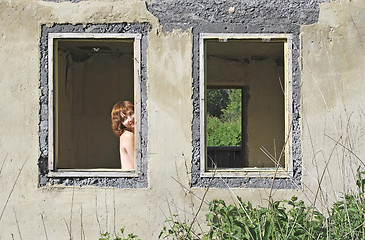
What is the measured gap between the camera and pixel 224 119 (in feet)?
114

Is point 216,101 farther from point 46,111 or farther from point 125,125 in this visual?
point 46,111

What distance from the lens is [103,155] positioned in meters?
10.9

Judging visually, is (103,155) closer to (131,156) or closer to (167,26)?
(131,156)

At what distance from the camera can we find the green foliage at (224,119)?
24625 mm

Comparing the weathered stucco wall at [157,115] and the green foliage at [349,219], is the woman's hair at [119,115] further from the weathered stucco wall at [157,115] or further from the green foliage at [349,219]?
the green foliage at [349,219]

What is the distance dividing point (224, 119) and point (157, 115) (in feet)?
93.0

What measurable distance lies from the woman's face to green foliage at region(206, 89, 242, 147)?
50.8ft

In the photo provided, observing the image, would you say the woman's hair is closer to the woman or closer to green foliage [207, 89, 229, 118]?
the woman

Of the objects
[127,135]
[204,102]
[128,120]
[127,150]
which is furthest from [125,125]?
[204,102]

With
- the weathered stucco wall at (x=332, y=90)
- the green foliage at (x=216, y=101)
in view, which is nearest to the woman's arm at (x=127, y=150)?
the weathered stucco wall at (x=332, y=90)

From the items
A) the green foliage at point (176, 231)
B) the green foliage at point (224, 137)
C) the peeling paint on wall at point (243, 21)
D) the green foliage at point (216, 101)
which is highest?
the green foliage at point (216, 101)

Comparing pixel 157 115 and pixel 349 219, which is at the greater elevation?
pixel 157 115

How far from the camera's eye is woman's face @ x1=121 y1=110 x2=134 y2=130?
8.02 meters

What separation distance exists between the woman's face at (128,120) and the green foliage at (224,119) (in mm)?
15491
